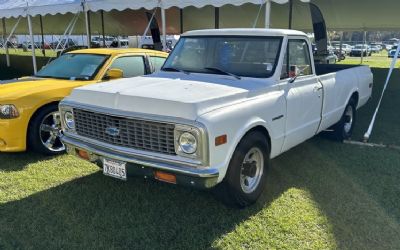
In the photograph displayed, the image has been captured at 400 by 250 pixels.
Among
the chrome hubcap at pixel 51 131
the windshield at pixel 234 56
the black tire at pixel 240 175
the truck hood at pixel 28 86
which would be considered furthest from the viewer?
the chrome hubcap at pixel 51 131

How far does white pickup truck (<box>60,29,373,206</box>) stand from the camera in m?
3.36

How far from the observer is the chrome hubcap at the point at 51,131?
5.58 m

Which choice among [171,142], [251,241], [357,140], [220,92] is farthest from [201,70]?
[357,140]

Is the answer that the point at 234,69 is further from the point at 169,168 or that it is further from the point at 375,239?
the point at 375,239

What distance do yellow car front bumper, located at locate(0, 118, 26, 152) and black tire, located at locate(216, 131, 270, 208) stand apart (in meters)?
3.12

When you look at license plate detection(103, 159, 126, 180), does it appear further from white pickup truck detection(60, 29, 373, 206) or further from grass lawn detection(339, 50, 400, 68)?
grass lawn detection(339, 50, 400, 68)

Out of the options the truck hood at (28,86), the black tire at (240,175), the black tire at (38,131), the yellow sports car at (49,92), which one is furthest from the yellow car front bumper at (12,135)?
the black tire at (240,175)

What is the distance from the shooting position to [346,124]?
6902 mm

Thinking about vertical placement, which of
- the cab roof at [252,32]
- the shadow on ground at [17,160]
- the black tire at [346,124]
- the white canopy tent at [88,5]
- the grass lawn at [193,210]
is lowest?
the grass lawn at [193,210]

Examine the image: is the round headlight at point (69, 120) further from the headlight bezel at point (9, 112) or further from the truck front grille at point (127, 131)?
the headlight bezel at point (9, 112)

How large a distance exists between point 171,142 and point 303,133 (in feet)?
7.28

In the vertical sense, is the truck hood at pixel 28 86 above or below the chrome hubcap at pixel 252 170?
above

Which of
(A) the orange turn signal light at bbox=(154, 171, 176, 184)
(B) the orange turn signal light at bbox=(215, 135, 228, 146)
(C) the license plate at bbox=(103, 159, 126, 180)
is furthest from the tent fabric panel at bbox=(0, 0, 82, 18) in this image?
(B) the orange turn signal light at bbox=(215, 135, 228, 146)

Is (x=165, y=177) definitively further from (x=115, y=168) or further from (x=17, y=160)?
(x=17, y=160)
